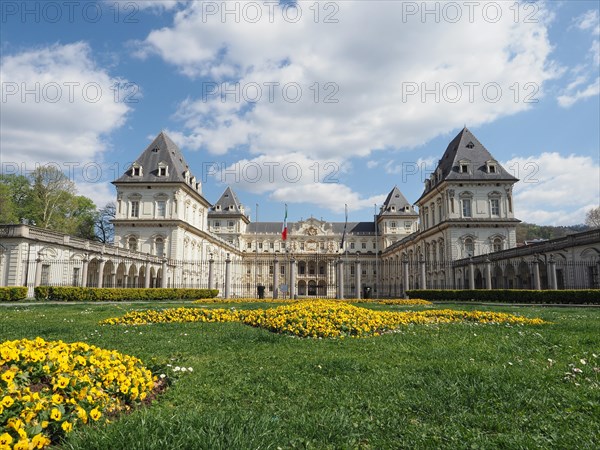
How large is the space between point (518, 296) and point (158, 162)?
41906 millimetres

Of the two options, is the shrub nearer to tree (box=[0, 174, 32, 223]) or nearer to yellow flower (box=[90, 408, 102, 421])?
yellow flower (box=[90, 408, 102, 421])

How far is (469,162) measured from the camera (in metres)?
48.5

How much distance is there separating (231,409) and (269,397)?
0.63 meters

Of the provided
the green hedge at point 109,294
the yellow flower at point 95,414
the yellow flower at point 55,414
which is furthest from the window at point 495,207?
the yellow flower at point 55,414

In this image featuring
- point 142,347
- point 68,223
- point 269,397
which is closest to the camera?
point 269,397

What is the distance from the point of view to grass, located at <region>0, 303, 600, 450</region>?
3379mm

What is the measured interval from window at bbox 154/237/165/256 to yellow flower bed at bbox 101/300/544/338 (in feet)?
121

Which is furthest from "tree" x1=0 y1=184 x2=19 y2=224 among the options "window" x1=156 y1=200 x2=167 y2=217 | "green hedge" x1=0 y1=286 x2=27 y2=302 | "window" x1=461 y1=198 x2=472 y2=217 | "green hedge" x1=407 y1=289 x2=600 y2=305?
"window" x1=461 y1=198 x2=472 y2=217

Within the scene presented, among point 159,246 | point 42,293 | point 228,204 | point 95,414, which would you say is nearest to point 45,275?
point 42,293

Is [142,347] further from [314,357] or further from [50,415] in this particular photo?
[50,415]

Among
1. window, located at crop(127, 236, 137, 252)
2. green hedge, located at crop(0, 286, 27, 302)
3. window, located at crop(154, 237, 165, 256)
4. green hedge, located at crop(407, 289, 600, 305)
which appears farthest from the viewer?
window, located at crop(127, 236, 137, 252)

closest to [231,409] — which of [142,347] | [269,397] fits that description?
[269,397]

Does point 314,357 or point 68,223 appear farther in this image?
point 68,223

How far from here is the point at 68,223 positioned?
5338 cm
